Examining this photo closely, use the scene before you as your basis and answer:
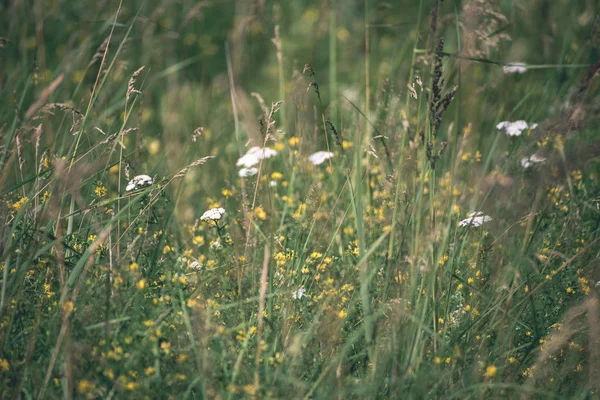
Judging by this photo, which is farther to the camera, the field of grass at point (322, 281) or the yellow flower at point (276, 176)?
the yellow flower at point (276, 176)

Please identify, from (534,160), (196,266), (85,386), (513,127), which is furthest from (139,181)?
(513,127)

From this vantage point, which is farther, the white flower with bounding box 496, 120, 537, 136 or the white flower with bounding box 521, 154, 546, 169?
the white flower with bounding box 496, 120, 537, 136

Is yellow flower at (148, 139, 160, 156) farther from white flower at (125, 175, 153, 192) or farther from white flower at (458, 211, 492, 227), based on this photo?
white flower at (458, 211, 492, 227)

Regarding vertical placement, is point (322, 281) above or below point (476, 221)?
below

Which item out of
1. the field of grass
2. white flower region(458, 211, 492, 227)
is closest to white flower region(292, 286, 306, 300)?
the field of grass

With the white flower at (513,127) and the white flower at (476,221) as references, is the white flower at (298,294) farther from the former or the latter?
the white flower at (513,127)

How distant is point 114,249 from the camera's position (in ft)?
6.65

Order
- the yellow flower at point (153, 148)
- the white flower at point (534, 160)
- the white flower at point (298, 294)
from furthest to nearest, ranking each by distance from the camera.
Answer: the yellow flower at point (153, 148), the white flower at point (534, 160), the white flower at point (298, 294)

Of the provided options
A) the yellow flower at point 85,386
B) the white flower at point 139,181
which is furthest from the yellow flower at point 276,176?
the yellow flower at point 85,386

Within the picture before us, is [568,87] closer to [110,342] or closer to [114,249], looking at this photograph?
[114,249]

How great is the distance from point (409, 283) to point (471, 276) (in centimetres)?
42

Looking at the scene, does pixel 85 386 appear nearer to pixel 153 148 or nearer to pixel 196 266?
pixel 196 266

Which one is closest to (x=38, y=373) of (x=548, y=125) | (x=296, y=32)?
(x=548, y=125)

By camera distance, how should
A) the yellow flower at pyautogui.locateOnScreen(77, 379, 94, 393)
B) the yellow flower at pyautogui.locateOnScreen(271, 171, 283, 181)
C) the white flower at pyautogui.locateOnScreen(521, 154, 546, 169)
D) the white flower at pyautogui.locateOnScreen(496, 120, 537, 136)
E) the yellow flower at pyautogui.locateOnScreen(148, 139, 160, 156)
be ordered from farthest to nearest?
the yellow flower at pyautogui.locateOnScreen(148, 139, 160, 156) → the yellow flower at pyautogui.locateOnScreen(271, 171, 283, 181) → the white flower at pyautogui.locateOnScreen(496, 120, 537, 136) → the white flower at pyautogui.locateOnScreen(521, 154, 546, 169) → the yellow flower at pyautogui.locateOnScreen(77, 379, 94, 393)
